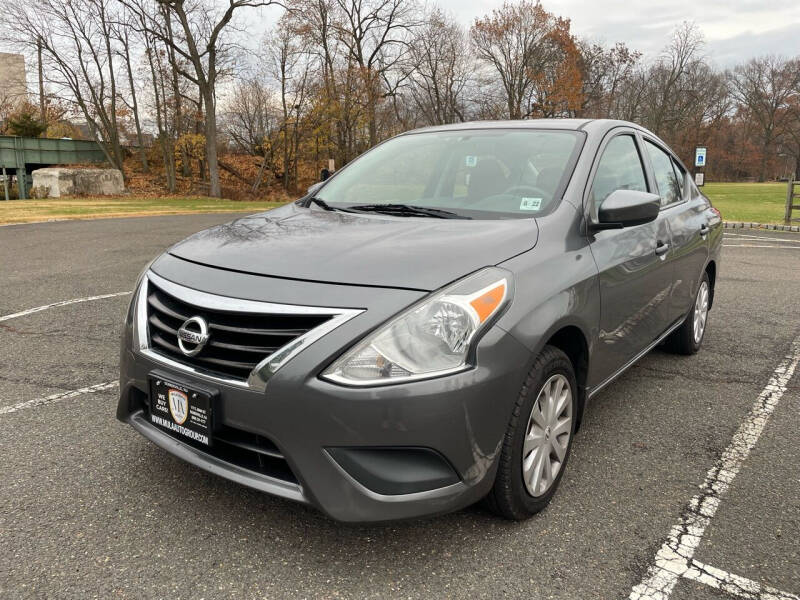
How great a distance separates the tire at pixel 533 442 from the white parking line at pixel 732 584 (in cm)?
57

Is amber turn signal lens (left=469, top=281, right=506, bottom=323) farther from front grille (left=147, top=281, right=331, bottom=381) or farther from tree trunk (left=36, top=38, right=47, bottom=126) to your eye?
tree trunk (left=36, top=38, right=47, bottom=126)

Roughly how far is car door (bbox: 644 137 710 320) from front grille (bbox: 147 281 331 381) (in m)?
2.53

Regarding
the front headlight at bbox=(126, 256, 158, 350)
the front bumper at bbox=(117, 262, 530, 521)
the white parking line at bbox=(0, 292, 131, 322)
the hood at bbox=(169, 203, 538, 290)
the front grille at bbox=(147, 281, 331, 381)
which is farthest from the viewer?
the white parking line at bbox=(0, 292, 131, 322)

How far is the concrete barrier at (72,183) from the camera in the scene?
28312mm

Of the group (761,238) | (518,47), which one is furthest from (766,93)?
(761,238)

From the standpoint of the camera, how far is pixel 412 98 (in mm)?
42594

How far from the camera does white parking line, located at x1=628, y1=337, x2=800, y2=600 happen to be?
204cm

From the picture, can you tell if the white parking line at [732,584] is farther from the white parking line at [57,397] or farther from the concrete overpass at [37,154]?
the concrete overpass at [37,154]

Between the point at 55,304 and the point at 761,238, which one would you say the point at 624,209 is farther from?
the point at 761,238

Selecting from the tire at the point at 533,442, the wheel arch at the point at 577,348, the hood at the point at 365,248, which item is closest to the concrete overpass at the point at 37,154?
the hood at the point at 365,248

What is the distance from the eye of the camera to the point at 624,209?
2.68 metres

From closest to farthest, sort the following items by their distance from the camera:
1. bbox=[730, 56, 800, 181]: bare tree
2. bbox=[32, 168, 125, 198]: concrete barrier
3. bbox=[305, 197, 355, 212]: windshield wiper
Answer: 1. bbox=[305, 197, 355, 212]: windshield wiper
2. bbox=[32, 168, 125, 198]: concrete barrier
3. bbox=[730, 56, 800, 181]: bare tree

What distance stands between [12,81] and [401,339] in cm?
4392

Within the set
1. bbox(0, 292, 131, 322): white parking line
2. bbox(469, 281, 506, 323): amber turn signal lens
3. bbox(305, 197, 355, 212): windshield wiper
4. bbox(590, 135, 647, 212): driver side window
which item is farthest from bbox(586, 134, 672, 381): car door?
bbox(0, 292, 131, 322): white parking line
